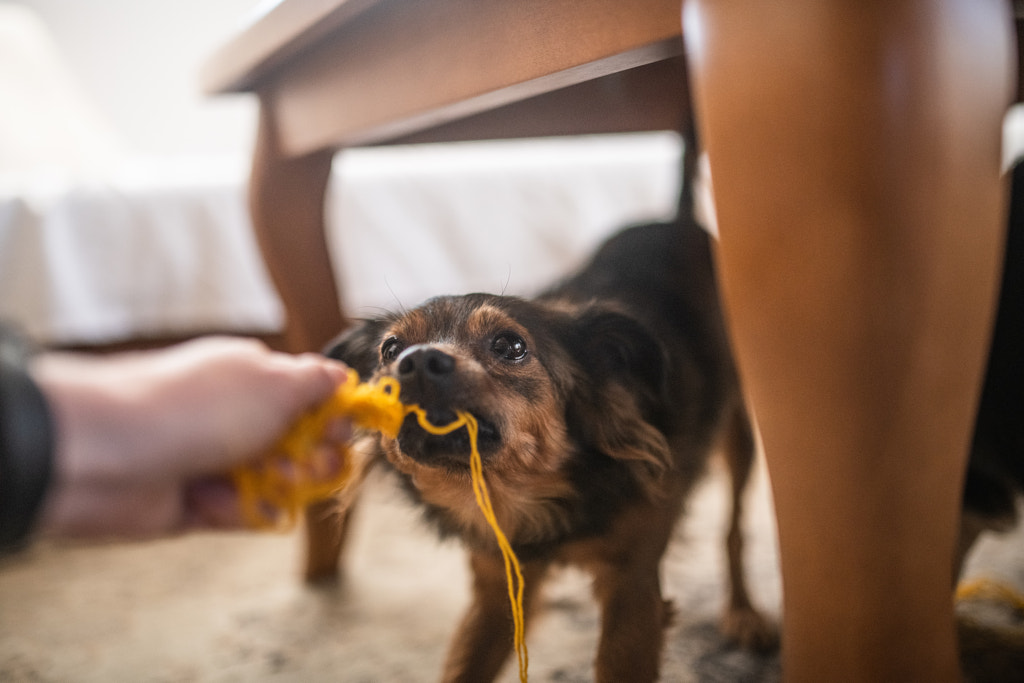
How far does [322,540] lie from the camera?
1.51 meters

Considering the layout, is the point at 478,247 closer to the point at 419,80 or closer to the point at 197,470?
the point at 419,80

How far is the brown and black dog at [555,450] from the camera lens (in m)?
0.94

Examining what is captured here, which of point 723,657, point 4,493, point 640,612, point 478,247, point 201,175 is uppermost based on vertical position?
point 201,175

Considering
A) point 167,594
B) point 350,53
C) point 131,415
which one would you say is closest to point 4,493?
point 131,415

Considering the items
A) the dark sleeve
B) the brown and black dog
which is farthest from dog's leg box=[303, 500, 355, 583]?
the dark sleeve

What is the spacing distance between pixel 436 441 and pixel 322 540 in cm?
80

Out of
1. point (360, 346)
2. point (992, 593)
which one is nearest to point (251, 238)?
point (360, 346)

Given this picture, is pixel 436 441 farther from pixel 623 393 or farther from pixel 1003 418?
pixel 1003 418

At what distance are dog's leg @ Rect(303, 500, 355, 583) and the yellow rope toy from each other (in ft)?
2.25

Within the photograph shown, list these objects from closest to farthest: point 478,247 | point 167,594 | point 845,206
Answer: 1. point 845,206
2. point 167,594
3. point 478,247

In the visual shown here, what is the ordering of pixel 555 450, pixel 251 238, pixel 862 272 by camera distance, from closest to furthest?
pixel 862 272 < pixel 555 450 < pixel 251 238

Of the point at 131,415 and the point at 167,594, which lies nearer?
the point at 131,415

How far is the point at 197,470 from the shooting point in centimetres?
65

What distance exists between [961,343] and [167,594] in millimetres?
1564
